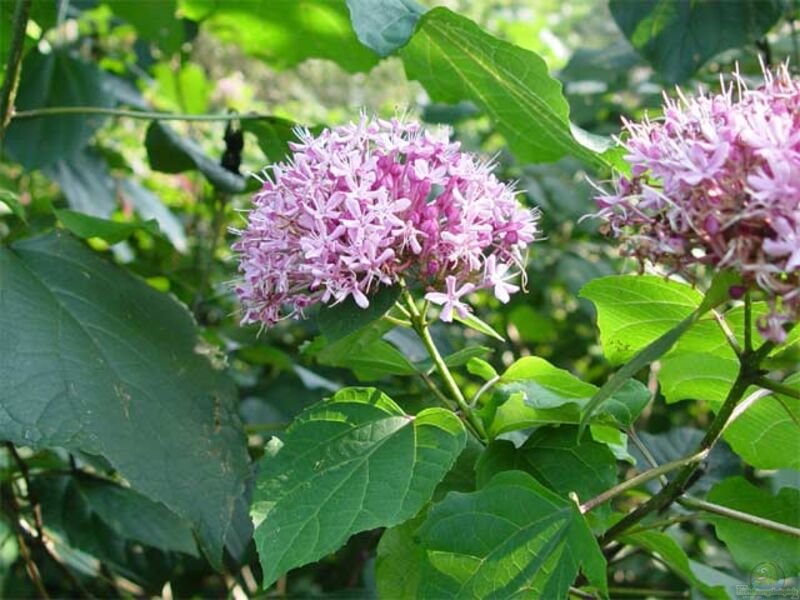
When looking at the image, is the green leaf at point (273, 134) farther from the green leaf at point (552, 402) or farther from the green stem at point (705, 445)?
the green stem at point (705, 445)

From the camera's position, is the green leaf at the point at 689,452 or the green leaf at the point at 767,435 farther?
the green leaf at the point at 689,452

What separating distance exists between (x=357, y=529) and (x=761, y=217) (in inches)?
18.6

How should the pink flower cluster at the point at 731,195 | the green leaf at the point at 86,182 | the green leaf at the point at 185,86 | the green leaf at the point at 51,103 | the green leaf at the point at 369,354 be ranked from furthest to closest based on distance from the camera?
the green leaf at the point at 185,86, the green leaf at the point at 86,182, the green leaf at the point at 51,103, the green leaf at the point at 369,354, the pink flower cluster at the point at 731,195

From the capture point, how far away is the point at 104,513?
64.2 inches

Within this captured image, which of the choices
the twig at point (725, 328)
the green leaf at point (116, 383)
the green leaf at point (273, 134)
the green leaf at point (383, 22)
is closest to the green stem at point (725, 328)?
the twig at point (725, 328)

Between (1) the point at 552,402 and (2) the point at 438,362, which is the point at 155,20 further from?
(1) the point at 552,402

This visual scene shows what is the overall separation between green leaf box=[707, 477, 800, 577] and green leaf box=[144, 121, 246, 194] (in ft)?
3.32

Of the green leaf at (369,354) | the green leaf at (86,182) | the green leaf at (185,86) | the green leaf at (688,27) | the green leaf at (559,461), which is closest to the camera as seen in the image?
the green leaf at (559,461)

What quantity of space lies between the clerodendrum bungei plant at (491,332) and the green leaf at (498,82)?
14 centimetres

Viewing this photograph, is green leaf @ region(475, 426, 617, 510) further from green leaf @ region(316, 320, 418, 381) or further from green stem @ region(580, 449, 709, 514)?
green leaf @ region(316, 320, 418, 381)

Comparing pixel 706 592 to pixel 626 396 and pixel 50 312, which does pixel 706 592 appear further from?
pixel 50 312

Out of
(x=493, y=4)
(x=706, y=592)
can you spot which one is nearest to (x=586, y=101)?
(x=706, y=592)

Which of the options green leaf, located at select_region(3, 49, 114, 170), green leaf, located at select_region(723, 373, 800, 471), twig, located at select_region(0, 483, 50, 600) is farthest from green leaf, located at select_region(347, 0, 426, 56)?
green leaf, located at select_region(3, 49, 114, 170)

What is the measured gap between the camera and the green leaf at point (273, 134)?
157 centimetres
